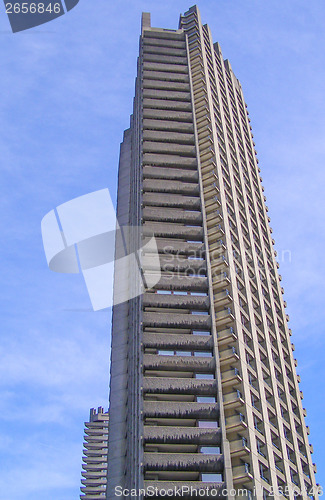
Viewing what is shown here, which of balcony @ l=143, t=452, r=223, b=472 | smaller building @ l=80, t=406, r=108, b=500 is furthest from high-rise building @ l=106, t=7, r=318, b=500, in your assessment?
smaller building @ l=80, t=406, r=108, b=500

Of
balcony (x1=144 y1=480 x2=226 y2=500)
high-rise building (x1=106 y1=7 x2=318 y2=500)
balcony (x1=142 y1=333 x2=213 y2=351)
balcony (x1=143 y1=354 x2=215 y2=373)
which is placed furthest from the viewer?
balcony (x1=142 y1=333 x2=213 y2=351)

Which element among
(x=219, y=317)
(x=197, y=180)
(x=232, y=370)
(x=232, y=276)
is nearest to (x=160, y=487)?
Answer: (x=232, y=370)

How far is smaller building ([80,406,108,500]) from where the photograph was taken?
373 ft

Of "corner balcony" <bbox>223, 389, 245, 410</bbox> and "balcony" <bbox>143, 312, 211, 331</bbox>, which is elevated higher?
"balcony" <bbox>143, 312, 211, 331</bbox>

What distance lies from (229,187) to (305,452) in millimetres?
29789

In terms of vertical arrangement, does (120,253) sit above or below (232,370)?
above

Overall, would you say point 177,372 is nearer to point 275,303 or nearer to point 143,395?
point 143,395

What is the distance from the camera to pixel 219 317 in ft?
175

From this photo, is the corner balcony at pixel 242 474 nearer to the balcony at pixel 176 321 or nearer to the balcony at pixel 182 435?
the balcony at pixel 182 435

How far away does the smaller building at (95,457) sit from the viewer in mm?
113750

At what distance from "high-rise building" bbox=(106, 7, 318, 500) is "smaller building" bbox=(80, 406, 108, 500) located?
2519 inches

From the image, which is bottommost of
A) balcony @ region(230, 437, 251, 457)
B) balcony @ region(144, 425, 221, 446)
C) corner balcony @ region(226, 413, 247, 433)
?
balcony @ region(230, 437, 251, 457)

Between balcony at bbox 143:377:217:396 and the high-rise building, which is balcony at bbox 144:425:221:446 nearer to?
the high-rise building

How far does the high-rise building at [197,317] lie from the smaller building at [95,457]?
210ft
